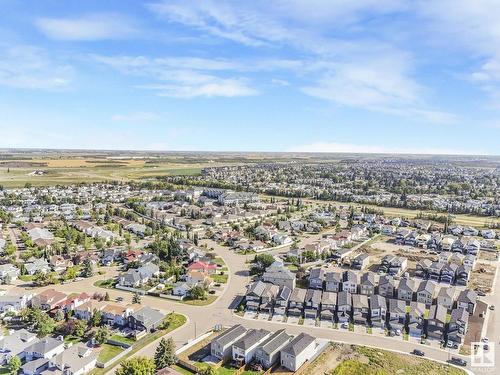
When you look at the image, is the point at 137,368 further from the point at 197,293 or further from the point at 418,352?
the point at 418,352

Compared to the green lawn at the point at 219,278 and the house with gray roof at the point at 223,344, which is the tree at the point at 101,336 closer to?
the house with gray roof at the point at 223,344

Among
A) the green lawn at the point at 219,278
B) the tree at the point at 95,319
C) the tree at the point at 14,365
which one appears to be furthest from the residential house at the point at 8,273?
the green lawn at the point at 219,278

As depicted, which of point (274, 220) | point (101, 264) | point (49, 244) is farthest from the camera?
point (274, 220)

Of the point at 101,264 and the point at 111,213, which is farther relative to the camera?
the point at 111,213

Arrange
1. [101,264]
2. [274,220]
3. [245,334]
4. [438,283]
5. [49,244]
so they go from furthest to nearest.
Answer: [274,220] < [49,244] < [101,264] < [438,283] < [245,334]

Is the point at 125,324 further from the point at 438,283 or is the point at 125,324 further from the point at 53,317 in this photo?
the point at 438,283

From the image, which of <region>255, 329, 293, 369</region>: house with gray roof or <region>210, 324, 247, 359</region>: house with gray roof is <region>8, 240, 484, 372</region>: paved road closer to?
<region>210, 324, 247, 359</region>: house with gray roof

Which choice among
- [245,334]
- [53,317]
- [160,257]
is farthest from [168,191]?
[245,334]

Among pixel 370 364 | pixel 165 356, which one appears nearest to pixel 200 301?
pixel 165 356
